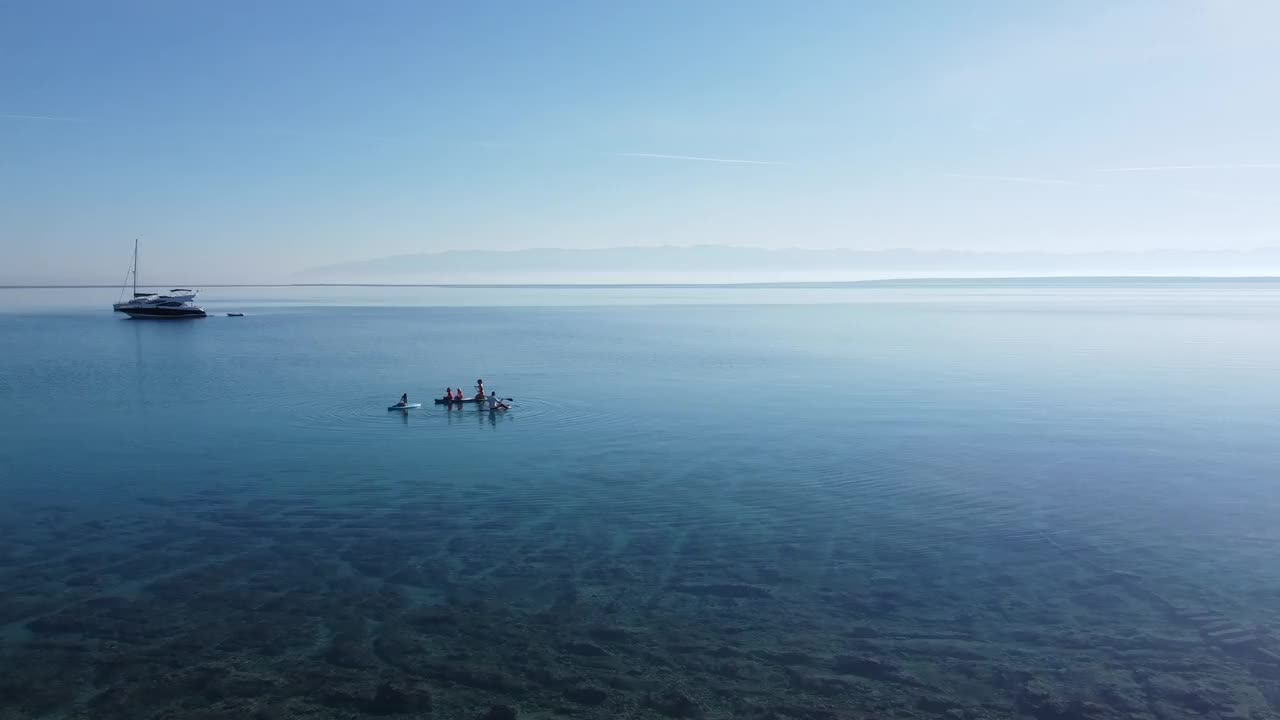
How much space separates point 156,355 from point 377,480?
219 feet

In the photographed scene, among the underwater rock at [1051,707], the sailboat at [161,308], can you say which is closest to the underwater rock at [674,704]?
the underwater rock at [1051,707]

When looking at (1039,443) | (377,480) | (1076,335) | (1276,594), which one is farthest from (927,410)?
(1076,335)

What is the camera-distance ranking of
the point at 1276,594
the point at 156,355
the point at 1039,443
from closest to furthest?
the point at 1276,594 < the point at 1039,443 < the point at 156,355

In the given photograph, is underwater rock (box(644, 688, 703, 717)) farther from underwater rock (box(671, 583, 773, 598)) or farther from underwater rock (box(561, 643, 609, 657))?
underwater rock (box(671, 583, 773, 598))

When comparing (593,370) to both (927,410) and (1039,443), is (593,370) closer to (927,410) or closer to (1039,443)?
(927,410)

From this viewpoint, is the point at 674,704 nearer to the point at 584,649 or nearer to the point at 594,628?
the point at 584,649

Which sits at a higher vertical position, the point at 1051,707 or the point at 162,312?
the point at 162,312

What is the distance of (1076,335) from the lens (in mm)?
103438

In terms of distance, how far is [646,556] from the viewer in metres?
23.2

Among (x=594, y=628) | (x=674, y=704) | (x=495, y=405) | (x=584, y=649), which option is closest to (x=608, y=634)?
(x=594, y=628)

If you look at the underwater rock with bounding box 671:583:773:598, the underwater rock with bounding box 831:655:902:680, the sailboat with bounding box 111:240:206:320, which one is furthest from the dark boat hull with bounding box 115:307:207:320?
the underwater rock with bounding box 831:655:902:680

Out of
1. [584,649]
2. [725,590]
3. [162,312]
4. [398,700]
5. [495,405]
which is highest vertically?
[162,312]

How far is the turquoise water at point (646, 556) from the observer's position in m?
16.2

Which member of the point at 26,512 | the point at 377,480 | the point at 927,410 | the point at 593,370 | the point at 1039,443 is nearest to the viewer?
the point at 26,512
